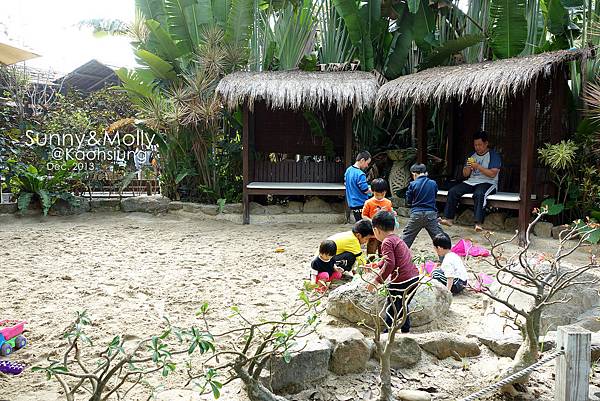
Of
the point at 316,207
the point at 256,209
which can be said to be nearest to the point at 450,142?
the point at 316,207

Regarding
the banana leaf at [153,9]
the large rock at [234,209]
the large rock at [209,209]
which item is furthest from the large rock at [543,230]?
the banana leaf at [153,9]

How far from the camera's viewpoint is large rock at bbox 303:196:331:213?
9.36m

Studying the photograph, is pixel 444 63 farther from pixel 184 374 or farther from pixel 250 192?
pixel 184 374

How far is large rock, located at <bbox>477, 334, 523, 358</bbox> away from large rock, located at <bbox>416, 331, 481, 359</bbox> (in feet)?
0.37

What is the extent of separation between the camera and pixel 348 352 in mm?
3135

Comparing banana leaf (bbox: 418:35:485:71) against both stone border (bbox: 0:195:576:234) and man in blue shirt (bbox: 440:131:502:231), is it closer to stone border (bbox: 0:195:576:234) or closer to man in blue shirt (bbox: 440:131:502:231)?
man in blue shirt (bbox: 440:131:502:231)

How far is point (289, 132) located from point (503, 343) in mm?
7023

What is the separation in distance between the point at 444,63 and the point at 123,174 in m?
6.31

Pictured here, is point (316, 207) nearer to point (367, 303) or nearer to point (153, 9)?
point (153, 9)

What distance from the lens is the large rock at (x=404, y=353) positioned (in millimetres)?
3289

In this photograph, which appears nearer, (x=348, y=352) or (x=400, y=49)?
(x=348, y=352)

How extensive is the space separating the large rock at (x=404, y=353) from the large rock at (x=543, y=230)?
4.84 m

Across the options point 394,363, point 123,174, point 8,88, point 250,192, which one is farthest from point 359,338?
→ point 8,88

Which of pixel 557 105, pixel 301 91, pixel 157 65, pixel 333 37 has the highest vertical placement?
pixel 333 37
